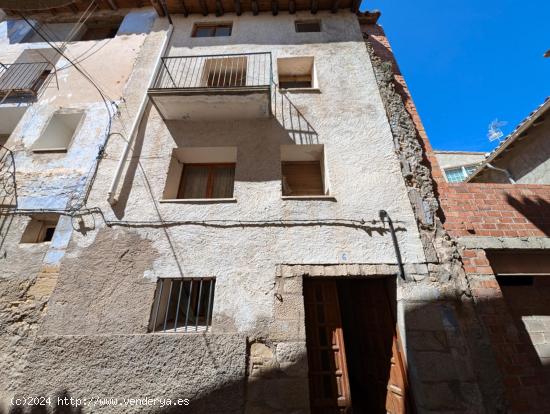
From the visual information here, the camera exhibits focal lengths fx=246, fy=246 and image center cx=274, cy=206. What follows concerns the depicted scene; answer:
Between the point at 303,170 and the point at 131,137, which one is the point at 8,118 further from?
the point at 303,170

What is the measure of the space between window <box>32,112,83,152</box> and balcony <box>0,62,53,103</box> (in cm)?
100

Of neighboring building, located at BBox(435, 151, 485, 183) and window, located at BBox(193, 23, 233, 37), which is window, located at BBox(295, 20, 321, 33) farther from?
neighboring building, located at BBox(435, 151, 485, 183)

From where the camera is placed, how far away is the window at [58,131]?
16.2 feet

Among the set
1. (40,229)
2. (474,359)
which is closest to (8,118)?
(40,229)

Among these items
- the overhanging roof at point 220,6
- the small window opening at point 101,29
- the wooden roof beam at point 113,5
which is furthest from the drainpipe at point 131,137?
the wooden roof beam at point 113,5

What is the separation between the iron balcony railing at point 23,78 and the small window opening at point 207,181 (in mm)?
4133

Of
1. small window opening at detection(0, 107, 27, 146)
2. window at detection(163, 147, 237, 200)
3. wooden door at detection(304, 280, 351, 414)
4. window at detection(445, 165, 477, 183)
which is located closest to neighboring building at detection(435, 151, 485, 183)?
window at detection(445, 165, 477, 183)

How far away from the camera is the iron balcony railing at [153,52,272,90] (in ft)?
18.0

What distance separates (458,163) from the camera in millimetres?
16312

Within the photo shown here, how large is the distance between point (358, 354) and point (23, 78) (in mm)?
9431

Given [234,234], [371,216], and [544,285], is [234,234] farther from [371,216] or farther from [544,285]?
[544,285]

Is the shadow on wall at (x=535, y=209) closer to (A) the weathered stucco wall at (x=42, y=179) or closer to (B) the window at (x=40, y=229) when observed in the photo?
(A) the weathered stucco wall at (x=42, y=179)

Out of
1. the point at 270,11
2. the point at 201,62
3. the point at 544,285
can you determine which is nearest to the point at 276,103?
the point at 201,62

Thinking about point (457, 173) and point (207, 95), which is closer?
point (207, 95)
